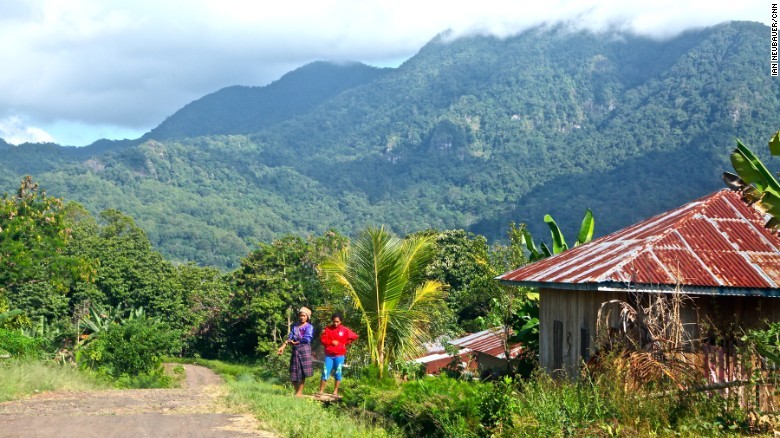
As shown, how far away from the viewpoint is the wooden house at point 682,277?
10805mm

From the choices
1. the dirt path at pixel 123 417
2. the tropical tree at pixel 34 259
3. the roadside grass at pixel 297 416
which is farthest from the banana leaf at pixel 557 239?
the tropical tree at pixel 34 259

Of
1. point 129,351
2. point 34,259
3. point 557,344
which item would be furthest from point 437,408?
point 34,259

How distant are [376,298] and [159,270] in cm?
4009

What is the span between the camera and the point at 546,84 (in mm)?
170375

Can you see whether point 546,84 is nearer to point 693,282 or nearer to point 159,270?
point 159,270

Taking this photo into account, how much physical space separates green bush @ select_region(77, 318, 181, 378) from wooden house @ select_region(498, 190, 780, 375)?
587 inches

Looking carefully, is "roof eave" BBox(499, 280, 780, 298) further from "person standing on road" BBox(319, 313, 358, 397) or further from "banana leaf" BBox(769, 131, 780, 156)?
"person standing on road" BBox(319, 313, 358, 397)

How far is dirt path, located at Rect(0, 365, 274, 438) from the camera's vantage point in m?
9.89

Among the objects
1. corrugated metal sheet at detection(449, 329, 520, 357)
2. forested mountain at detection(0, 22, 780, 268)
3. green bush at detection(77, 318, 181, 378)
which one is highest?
forested mountain at detection(0, 22, 780, 268)

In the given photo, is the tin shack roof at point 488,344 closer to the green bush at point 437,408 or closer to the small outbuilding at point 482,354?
the small outbuilding at point 482,354

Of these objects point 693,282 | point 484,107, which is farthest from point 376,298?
point 484,107

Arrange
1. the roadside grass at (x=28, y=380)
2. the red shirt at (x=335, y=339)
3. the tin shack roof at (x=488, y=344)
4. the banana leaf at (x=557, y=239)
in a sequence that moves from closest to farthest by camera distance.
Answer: the red shirt at (x=335, y=339) → the roadside grass at (x=28, y=380) → the banana leaf at (x=557, y=239) → the tin shack roof at (x=488, y=344)

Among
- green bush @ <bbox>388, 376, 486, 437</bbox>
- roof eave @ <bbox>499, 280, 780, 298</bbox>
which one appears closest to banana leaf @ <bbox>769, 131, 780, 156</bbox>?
roof eave @ <bbox>499, 280, 780, 298</bbox>

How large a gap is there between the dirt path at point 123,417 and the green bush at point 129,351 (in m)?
11.3
